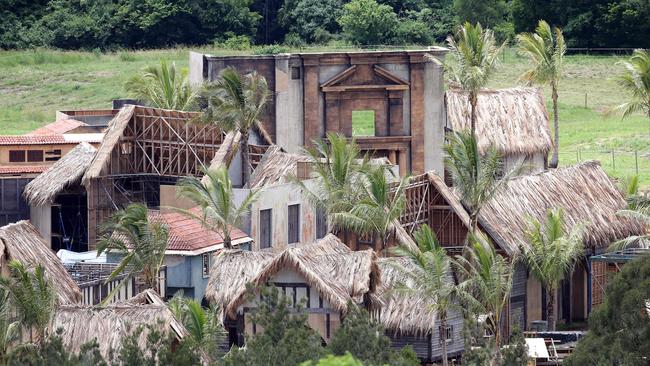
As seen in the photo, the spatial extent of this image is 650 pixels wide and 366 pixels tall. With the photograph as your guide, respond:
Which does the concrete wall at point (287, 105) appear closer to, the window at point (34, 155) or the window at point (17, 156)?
the window at point (34, 155)

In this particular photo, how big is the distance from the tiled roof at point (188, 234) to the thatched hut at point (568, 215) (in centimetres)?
650

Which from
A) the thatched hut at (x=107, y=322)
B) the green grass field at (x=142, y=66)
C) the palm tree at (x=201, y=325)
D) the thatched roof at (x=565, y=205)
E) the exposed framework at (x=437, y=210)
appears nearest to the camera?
the palm tree at (x=201, y=325)

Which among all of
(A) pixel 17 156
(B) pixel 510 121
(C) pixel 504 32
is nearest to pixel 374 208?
(B) pixel 510 121

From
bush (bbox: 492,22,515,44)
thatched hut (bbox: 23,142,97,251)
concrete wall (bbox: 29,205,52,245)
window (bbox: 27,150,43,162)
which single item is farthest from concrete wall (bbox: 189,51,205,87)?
bush (bbox: 492,22,515,44)

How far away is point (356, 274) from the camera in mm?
43500

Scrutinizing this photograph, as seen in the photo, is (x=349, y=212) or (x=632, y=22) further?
(x=632, y=22)

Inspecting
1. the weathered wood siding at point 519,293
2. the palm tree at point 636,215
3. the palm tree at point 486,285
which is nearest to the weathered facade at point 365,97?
the palm tree at point 636,215

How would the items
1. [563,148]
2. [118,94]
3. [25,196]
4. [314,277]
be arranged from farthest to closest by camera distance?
[118,94]
[563,148]
[25,196]
[314,277]

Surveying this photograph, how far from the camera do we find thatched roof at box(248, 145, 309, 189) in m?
51.0

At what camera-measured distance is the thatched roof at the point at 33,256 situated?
138 ft

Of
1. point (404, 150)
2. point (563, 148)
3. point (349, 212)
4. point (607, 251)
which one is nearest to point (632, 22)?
point (563, 148)

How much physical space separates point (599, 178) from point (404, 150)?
19.8 ft

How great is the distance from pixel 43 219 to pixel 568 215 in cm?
1427

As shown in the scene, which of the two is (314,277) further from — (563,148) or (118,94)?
(118,94)
